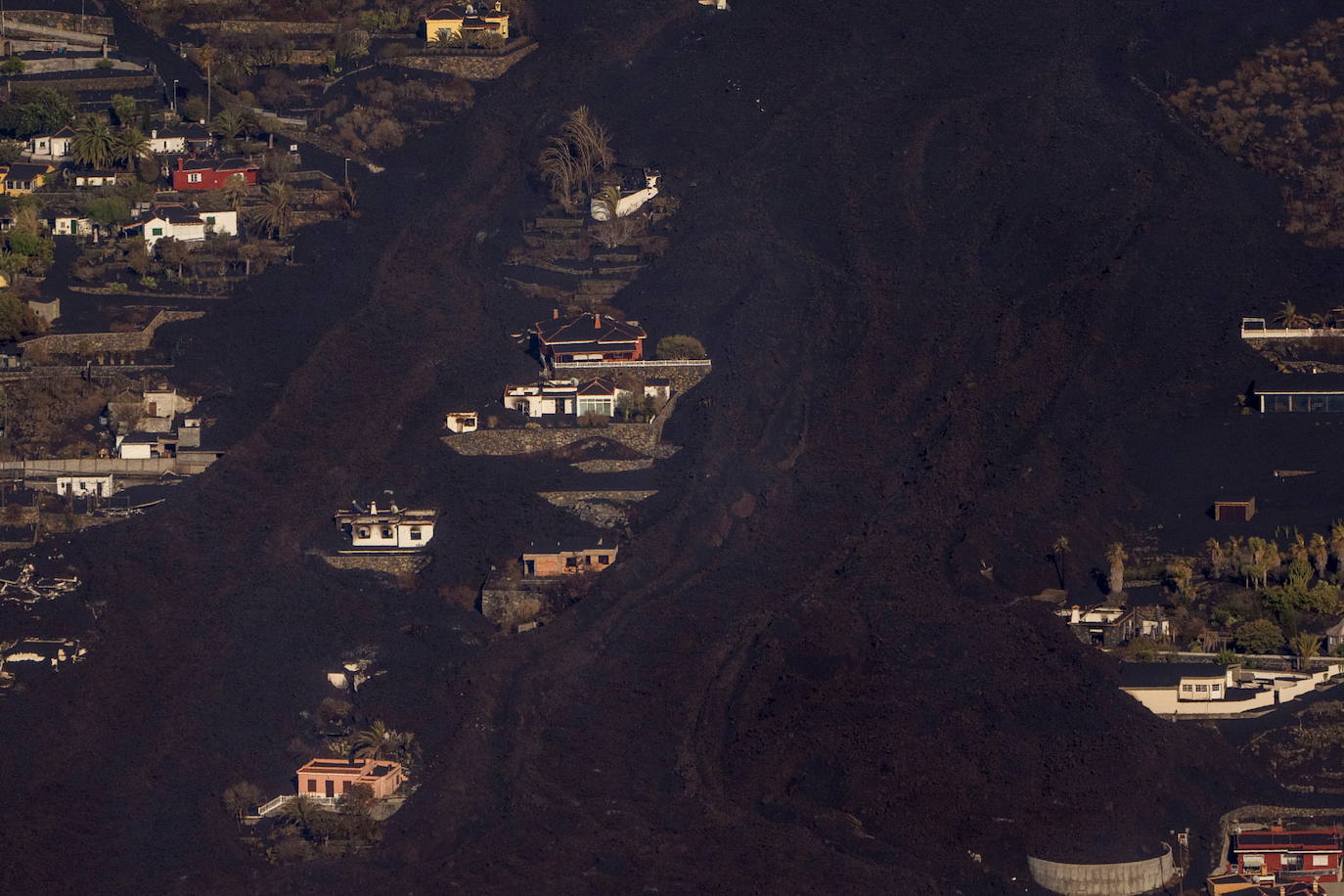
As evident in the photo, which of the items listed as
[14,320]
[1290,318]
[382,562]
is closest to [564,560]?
[382,562]

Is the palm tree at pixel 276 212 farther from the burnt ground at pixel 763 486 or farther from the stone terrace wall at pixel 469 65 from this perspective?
the stone terrace wall at pixel 469 65

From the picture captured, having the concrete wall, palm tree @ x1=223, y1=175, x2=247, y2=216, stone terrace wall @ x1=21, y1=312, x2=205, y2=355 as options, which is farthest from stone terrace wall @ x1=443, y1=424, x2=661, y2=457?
the concrete wall

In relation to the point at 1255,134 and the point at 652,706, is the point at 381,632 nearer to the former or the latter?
the point at 652,706

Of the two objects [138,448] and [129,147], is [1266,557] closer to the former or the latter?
[138,448]

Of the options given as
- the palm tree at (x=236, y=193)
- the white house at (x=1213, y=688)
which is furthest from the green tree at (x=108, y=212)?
the white house at (x=1213, y=688)

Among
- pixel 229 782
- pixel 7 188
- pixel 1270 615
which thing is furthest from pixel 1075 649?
pixel 7 188
